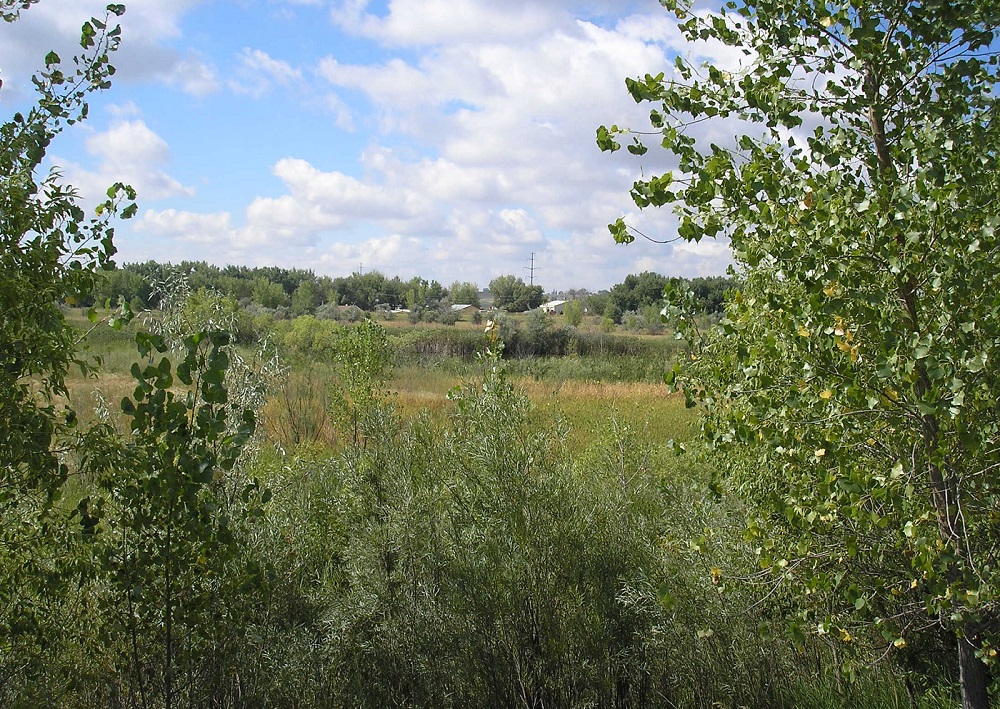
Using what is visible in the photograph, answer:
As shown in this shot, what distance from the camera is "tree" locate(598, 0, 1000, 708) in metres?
2.53

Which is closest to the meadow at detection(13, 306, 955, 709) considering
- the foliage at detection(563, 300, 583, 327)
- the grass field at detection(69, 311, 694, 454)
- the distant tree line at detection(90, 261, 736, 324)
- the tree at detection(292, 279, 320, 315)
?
the grass field at detection(69, 311, 694, 454)

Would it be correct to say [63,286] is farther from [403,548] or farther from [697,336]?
[403,548]

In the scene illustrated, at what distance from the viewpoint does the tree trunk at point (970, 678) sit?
329 centimetres

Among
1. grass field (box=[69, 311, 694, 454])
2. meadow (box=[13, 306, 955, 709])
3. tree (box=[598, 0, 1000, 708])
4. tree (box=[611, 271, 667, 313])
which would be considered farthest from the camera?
tree (box=[611, 271, 667, 313])

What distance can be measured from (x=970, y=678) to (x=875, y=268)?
1.92m

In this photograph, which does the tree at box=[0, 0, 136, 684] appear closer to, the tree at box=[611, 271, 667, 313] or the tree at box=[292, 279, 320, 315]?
the tree at box=[292, 279, 320, 315]

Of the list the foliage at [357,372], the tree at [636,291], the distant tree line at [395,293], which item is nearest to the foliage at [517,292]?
the distant tree line at [395,293]

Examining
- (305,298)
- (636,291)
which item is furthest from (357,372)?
(636,291)

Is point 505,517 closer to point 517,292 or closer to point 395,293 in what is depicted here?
point 517,292

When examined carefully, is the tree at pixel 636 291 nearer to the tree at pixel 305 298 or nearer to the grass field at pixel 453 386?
the tree at pixel 305 298

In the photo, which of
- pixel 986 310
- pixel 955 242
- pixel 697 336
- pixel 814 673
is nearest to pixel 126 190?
pixel 697 336

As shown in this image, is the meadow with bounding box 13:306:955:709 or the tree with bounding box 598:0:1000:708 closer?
the tree with bounding box 598:0:1000:708

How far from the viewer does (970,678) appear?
3344 mm

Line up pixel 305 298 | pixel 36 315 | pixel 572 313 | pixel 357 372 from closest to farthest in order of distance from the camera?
pixel 36 315 < pixel 357 372 < pixel 572 313 < pixel 305 298
